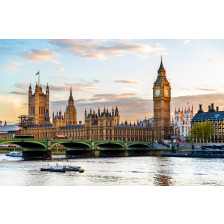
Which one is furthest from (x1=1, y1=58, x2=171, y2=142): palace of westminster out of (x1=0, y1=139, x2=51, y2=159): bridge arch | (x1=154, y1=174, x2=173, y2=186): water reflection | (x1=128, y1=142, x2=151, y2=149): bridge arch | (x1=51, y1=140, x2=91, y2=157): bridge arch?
(x1=154, y1=174, x2=173, y2=186): water reflection

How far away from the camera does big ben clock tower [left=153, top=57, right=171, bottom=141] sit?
8006 centimetres

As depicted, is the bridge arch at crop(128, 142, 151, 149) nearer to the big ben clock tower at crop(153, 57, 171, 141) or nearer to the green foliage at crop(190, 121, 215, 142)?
the green foliage at crop(190, 121, 215, 142)

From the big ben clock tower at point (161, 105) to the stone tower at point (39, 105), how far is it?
A: 3669cm

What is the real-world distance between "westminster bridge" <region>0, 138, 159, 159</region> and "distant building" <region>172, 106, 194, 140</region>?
40.2m

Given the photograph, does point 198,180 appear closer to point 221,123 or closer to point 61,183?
point 61,183

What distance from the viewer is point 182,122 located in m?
110

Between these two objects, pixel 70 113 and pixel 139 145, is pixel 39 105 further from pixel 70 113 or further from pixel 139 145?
pixel 139 145

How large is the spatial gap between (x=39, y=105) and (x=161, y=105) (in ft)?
133

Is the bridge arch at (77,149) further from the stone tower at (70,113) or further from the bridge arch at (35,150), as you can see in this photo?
the stone tower at (70,113)

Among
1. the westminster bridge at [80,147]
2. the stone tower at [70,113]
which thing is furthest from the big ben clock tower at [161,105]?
the stone tower at [70,113]

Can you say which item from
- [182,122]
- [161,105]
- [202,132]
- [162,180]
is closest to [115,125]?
[161,105]

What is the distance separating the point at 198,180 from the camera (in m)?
23.8
